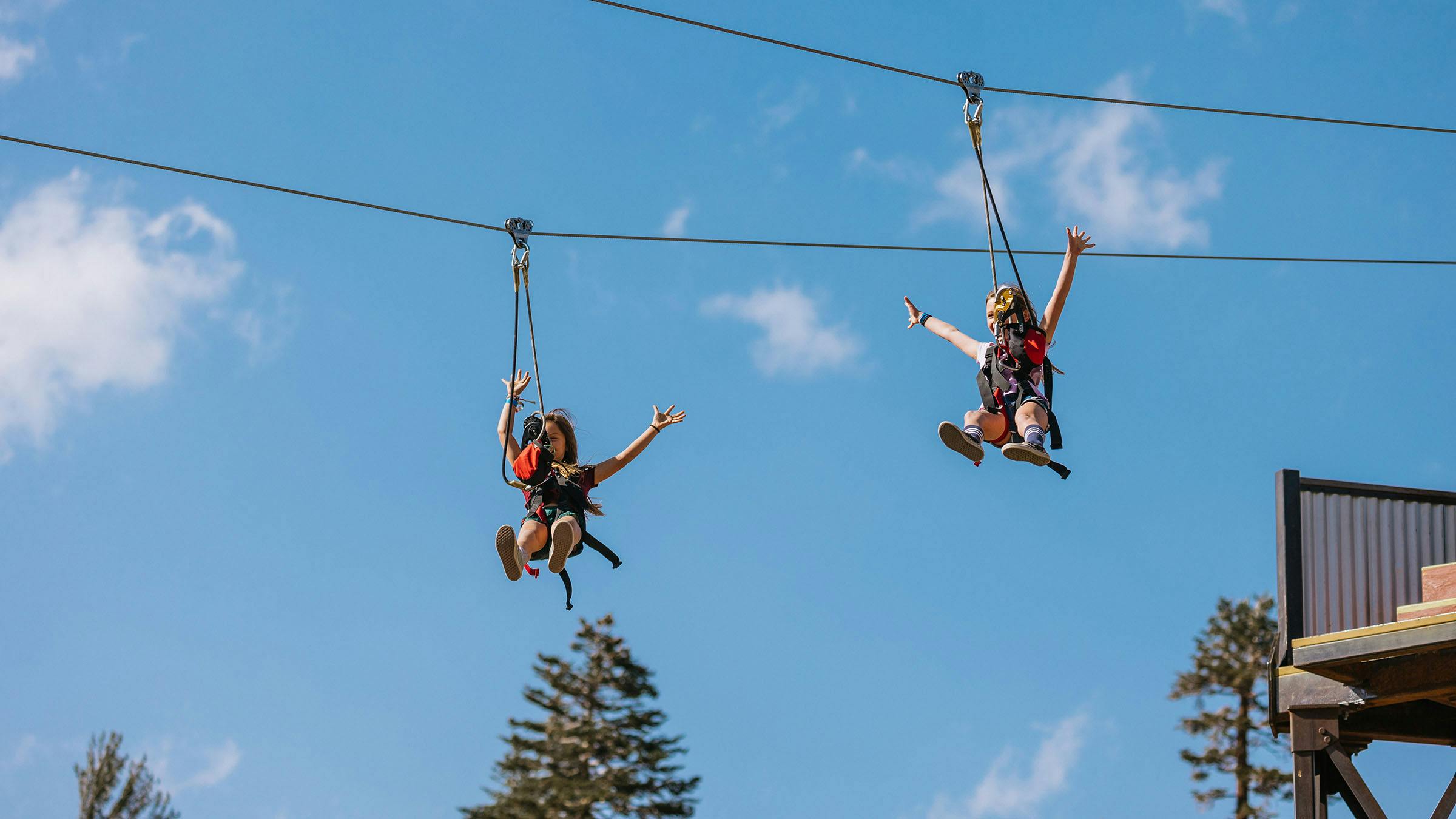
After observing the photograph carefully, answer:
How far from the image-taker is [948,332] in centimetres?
1117

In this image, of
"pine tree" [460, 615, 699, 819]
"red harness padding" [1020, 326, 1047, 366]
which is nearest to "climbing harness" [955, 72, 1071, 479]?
"red harness padding" [1020, 326, 1047, 366]

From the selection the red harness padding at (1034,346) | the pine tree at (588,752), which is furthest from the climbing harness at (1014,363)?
the pine tree at (588,752)

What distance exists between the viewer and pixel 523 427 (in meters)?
11.1

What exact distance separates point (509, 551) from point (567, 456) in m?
0.95

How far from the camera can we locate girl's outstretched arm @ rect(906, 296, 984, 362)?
35.7 ft

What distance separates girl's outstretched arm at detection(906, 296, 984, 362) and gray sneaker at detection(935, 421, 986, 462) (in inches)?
32.1

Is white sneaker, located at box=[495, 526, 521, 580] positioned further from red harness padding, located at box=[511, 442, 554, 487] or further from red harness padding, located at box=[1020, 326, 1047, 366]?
red harness padding, located at box=[1020, 326, 1047, 366]

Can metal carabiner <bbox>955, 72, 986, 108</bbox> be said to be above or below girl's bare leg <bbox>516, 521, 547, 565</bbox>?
above

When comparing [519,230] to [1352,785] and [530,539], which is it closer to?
[530,539]

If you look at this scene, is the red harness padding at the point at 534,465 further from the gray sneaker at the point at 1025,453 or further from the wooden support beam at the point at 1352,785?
the wooden support beam at the point at 1352,785

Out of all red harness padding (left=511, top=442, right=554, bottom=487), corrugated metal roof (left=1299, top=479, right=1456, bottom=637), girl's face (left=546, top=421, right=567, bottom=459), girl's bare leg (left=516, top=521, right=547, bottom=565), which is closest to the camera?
corrugated metal roof (left=1299, top=479, right=1456, bottom=637)

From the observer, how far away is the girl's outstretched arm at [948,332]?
10875 millimetres

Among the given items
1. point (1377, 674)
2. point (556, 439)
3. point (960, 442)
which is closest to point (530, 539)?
point (556, 439)

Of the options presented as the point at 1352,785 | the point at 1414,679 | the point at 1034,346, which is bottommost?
the point at 1352,785
